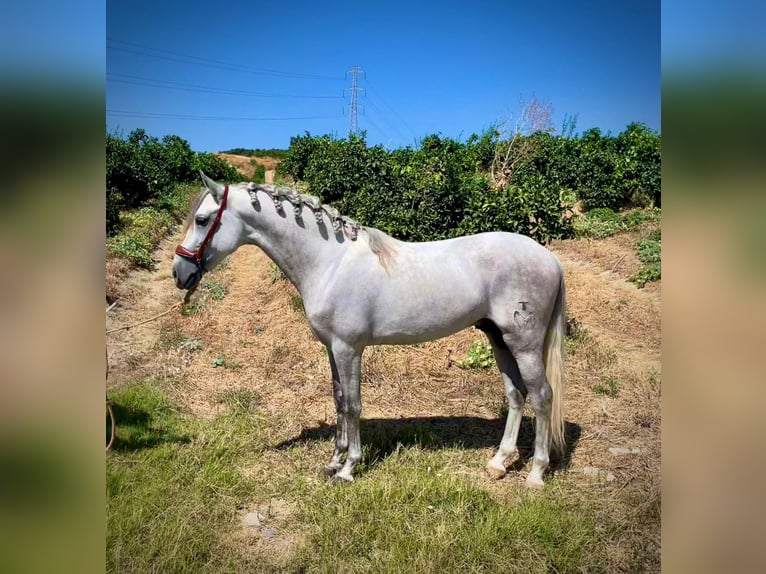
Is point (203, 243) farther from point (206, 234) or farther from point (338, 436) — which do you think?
point (338, 436)

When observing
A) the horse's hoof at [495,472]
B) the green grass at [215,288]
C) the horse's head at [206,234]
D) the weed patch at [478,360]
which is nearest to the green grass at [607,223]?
the weed patch at [478,360]

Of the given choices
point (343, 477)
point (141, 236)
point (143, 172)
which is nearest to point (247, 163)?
point (143, 172)

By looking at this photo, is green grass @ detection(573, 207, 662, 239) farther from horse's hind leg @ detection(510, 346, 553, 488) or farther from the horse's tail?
horse's hind leg @ detection(510, 346, 553, 488)

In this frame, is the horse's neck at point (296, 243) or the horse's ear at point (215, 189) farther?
the horse's neck at point (296, 243)

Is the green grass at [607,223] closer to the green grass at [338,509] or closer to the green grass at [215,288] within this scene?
the green grass at [215,288]

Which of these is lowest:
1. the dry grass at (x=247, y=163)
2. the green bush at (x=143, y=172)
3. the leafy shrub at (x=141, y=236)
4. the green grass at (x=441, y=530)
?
the green grass at (x=441, y=530)

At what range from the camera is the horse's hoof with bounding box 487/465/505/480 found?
3.48m

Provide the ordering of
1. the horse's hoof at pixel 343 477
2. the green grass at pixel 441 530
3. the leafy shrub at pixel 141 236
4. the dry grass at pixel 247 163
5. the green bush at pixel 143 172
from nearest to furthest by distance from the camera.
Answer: the green grass at pixel 441 530
the horse's hoof at pixel 343 477
the leafy shrub at pixel 141 236
the green bush at pixel 143 172
the dry grass at pixel 247 163

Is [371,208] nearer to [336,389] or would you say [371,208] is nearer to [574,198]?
[336,389]

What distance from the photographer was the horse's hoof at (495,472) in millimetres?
3484

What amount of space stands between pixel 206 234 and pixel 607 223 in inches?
478

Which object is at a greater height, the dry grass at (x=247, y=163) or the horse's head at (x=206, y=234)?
the dry grass at (x=247, y=163)
